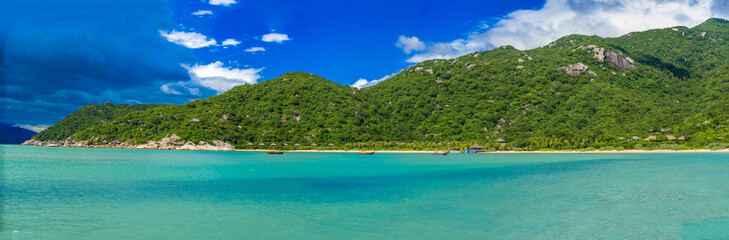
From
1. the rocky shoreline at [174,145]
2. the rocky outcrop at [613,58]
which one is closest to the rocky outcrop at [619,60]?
the rocky outcrop at [613,58]

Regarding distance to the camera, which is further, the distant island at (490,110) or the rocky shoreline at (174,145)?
the rocky shoreline at (174,145)

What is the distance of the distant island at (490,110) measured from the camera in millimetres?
131625

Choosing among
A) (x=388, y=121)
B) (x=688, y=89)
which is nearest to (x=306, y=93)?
(x=388, y=121)

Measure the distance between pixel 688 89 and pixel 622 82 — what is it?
22.9m

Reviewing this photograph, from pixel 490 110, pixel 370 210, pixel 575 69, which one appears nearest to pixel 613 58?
pixel 575 69

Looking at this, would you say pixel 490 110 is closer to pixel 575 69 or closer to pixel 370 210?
pixel 575 69

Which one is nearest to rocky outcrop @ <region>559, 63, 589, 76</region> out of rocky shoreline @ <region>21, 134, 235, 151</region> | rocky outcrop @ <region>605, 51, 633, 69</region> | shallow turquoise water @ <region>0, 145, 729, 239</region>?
rocky outcrop @ <region>605, 51, 633, 69</region>

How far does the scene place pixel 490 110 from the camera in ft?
538

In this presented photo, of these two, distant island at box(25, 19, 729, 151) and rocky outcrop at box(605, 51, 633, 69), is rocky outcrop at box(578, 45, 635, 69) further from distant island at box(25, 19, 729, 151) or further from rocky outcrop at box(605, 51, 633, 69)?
distant island at box(25, 19, 729, 151)

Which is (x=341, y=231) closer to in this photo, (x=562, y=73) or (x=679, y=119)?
(x=679, y=119)

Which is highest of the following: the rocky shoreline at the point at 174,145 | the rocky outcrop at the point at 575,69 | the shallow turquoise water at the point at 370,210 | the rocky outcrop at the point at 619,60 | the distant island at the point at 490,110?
the rocky outcrop at the point at 619,60

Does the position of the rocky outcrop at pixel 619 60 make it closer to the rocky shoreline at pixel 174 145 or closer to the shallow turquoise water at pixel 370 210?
the shallow turquoise water at pixel 370 210

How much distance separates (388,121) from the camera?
178625 mm

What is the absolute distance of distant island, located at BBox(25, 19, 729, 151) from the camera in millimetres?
131625
